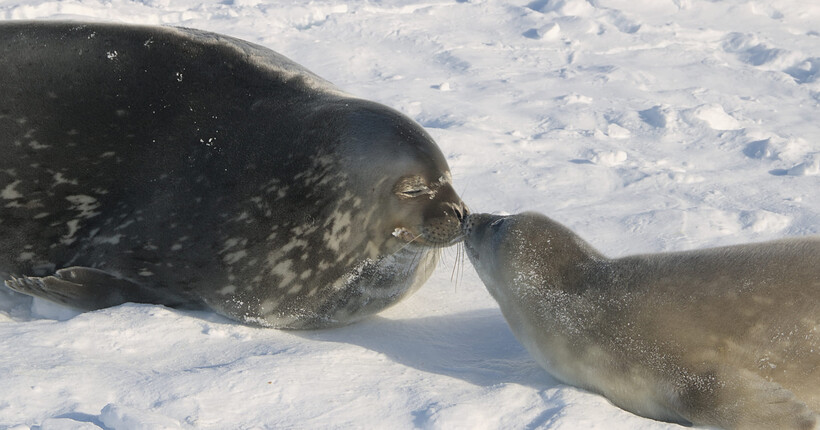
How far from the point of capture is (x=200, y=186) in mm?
3420

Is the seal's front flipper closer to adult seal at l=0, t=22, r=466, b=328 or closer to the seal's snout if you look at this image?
adult seal at l=0, t=22, r=466, b=328

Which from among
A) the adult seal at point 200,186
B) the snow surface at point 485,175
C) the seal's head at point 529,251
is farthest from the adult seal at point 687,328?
the adult seal at point 200,186

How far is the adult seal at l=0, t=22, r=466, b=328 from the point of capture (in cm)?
334

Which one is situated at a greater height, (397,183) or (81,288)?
(397,183)

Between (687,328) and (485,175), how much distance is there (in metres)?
2.47

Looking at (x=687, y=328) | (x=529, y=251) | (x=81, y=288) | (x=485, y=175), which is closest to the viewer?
(x=687, y=328)

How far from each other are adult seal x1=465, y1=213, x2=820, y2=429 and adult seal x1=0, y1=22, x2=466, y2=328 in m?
0.65

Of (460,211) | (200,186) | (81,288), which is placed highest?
(200,186)

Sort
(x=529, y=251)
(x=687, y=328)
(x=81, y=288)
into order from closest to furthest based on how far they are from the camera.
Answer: (x=687, y=328) < (x=529, y=251) < (x=81, y=288)

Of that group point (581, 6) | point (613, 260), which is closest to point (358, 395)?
point (613, 260)

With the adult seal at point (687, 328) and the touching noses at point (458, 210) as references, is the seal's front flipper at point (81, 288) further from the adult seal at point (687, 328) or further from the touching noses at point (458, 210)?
the adult seal at point (687, 328)

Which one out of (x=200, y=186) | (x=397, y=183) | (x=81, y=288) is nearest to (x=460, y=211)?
(x=397, y=183)

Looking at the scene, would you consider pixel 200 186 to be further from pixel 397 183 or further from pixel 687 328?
pixel 687 328

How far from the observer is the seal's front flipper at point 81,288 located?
324cm
